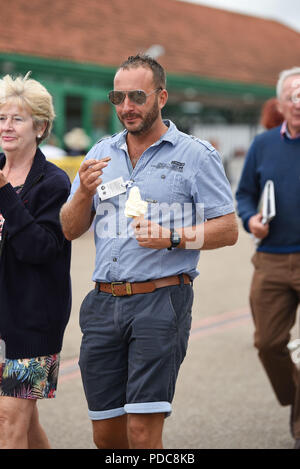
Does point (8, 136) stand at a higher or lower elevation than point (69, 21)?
lower

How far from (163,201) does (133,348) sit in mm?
643

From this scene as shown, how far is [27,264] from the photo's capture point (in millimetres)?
3143

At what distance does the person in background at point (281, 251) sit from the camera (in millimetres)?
4188

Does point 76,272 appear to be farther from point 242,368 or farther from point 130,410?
point 130,410

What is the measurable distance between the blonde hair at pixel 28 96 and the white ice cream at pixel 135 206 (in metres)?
0.66

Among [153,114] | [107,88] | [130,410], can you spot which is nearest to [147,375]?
[130,410]

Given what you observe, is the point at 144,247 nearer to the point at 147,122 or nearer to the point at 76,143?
the point at 147,122

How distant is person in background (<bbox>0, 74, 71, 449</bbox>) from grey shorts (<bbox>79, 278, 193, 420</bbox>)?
0.17 metres

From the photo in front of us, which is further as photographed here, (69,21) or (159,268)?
(69,21)

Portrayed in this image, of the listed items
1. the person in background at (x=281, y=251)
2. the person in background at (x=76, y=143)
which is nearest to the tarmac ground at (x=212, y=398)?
the person in background at (x=281, y=251)

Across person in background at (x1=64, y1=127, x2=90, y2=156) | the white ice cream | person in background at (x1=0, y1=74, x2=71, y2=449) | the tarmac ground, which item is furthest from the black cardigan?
person in background at (x1=64, y1=127, x2=90, y2=156)

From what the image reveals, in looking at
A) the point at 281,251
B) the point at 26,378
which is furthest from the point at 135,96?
the point at 281,251

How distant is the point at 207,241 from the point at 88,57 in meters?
17.4

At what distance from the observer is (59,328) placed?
10.6 ft
